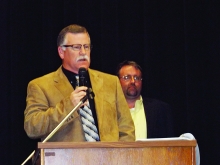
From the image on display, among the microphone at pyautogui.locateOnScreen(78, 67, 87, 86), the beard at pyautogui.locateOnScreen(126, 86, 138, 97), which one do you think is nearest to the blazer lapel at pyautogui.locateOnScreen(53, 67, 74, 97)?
the microphone at pyautogui.locateOnScreen(78, 67, 87, 86)

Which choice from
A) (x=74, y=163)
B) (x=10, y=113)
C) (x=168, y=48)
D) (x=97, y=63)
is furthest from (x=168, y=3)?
(x=74, y=163)

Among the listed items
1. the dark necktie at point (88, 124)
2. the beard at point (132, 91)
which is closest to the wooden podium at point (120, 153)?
the dark necktie at point (88, 124)

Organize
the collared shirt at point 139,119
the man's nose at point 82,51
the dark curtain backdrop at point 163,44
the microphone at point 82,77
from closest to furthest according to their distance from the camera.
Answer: the microphone at point 82,77 → the man's nose at point 82,51 → the collared shirt at point 139,119 → the dark curtain backdrop at point 163,44

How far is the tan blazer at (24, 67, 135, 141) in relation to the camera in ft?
9.54

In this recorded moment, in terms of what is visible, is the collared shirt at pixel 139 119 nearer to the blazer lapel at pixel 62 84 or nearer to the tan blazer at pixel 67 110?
the tan blazer at pixel 67 110

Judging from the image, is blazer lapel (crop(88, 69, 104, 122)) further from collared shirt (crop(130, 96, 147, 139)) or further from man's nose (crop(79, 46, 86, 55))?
collared shirt (crop(130, 96, 147, 139))

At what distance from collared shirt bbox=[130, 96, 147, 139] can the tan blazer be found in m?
0.95

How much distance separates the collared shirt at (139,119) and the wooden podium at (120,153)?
1.77 meters

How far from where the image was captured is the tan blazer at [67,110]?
9.54 feet

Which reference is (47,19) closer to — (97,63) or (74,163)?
(97,63)

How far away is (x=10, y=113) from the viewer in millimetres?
4434

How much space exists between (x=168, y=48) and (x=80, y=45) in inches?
74.8

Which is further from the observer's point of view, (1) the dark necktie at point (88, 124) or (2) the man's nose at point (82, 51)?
(2) the man's nose at point (82, 51)

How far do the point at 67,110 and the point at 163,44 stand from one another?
7.44 ft
